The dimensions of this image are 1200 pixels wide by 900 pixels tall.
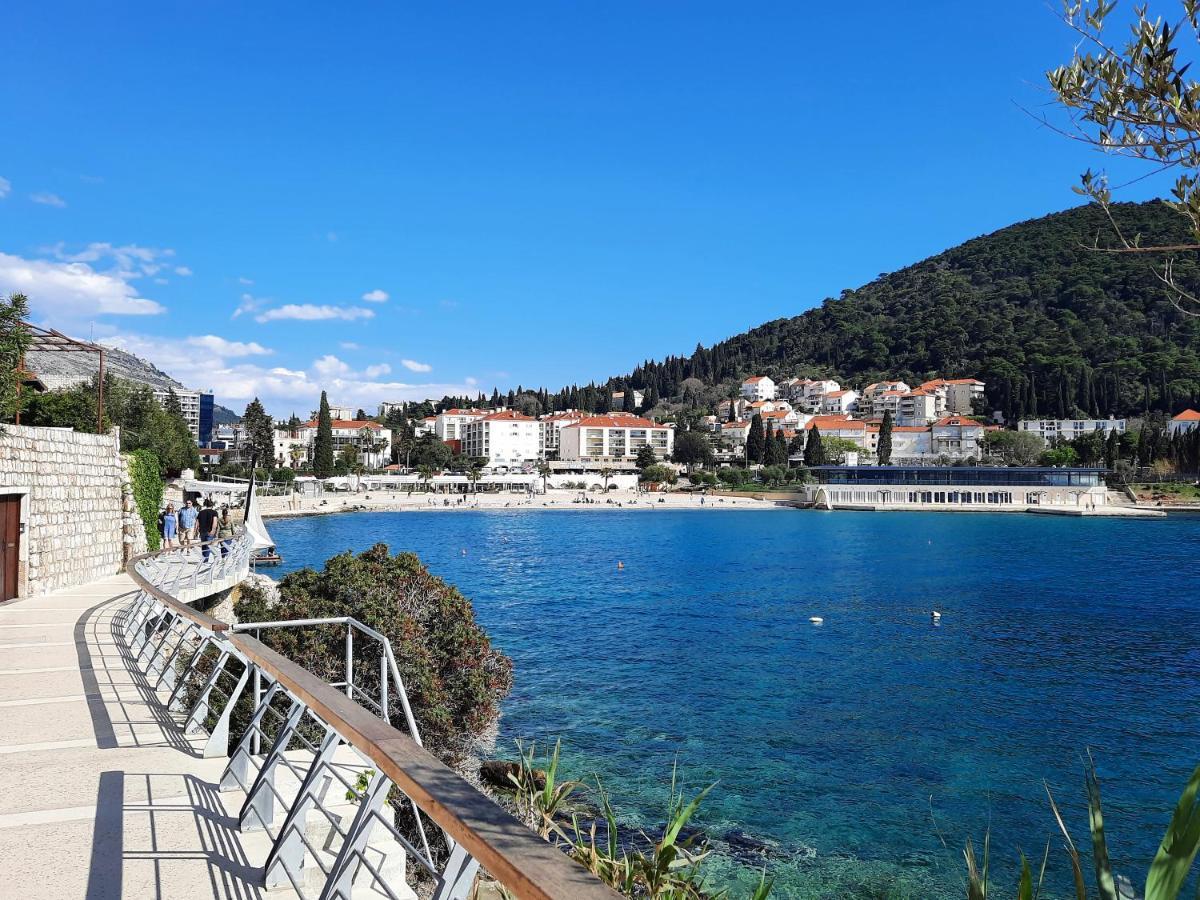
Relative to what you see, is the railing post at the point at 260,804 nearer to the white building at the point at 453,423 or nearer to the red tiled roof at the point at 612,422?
the red tiled roof at the point at 612,422

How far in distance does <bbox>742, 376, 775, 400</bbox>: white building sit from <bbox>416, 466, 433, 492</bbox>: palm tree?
82938mm

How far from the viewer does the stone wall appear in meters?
13.1

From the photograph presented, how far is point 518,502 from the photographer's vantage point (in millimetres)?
98062

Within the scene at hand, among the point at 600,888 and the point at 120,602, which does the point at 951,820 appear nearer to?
the point at 600,888

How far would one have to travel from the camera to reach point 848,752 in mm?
13969

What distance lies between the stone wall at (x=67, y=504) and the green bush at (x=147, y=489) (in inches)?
21.8

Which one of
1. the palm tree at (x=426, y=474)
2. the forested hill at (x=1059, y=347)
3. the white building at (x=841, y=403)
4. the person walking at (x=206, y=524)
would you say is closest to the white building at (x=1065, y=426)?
the forested hill at (x=1059, y=347)

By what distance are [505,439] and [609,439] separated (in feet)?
57.9

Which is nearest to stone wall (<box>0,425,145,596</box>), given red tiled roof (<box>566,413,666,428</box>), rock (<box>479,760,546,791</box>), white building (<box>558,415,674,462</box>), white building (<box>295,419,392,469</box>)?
rock (<box>479,760,546,791</box>)

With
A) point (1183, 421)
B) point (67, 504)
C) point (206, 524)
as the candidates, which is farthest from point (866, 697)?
point (1183, 421)

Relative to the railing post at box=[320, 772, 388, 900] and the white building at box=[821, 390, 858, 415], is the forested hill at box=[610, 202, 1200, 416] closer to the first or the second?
the white building at box=[821, 390, 858, 415]

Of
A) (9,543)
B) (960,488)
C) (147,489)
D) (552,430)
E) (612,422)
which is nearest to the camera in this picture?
(9,543)

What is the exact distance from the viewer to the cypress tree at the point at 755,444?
11650cm

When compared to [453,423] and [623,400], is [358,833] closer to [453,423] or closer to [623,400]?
[453,423]
